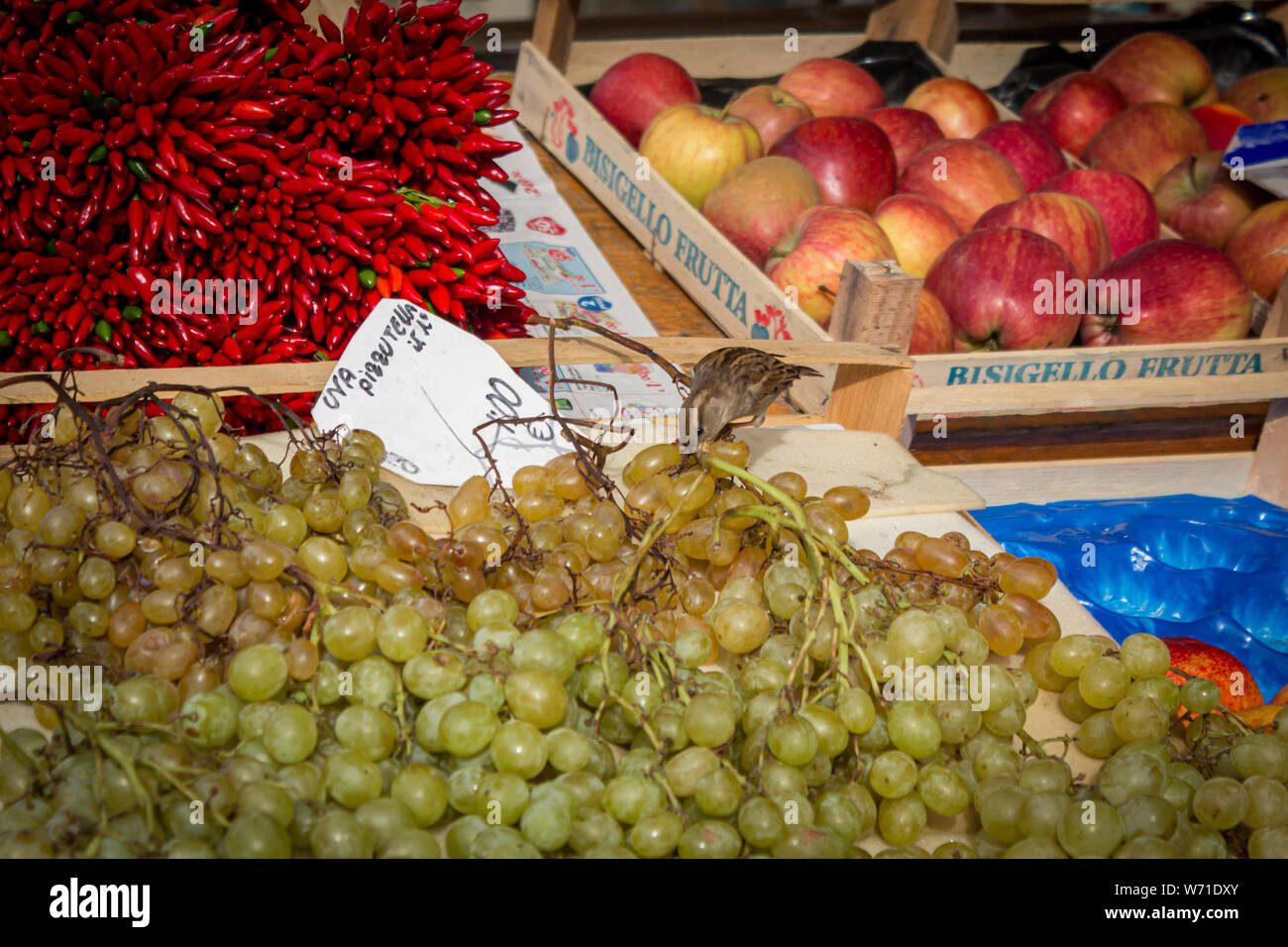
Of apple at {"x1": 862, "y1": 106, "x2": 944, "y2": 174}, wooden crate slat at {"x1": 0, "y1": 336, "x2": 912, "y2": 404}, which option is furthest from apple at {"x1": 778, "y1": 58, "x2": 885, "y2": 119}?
wooden crate slat at {"x1": 0, "y1": 336, "x2": 912, "y2": 404}

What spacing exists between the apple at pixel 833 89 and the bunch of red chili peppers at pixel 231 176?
120 cm

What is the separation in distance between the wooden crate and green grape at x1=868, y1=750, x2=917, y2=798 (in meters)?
0.77

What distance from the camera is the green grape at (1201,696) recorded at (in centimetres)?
78

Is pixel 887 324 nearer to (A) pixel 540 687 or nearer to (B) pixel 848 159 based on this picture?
(B) pixel 848 159

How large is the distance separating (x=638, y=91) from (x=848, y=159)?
2.13 ft

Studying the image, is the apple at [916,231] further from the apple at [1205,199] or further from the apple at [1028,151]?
the apple at [1205,199]

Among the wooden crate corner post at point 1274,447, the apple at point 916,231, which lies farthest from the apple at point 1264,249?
the apple at point 916,231

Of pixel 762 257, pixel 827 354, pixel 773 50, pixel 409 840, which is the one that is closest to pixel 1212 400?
pixel 827 354

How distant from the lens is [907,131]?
2146mm

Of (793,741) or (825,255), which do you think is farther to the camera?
(825,255)

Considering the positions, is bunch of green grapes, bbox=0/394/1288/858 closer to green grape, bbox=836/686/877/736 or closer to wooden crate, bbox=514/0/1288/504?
green grape, bbox=836/686/877/736

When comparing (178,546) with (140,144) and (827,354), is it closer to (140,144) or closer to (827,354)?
(140,144)

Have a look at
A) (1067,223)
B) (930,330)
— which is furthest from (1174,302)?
(930,330)
